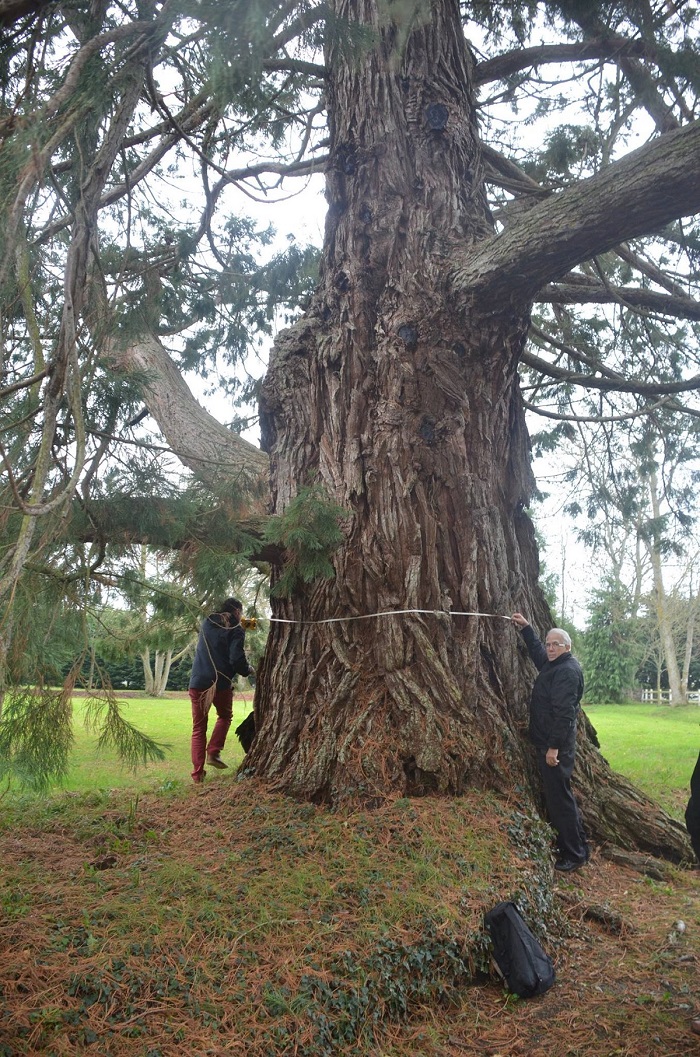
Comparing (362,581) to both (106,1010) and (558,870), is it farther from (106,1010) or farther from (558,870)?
(106,1010)

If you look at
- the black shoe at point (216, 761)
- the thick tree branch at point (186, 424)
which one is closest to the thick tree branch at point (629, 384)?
the thick tree branch at point (186, 424)

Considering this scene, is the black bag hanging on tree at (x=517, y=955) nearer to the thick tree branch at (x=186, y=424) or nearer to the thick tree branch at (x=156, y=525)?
the thick tree branch at (x=156, y=525)

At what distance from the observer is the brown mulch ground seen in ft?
9.20

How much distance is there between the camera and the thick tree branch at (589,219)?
3918mm

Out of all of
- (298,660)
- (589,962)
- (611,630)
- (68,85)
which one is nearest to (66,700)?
(298,660)

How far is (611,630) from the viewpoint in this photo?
1819cm

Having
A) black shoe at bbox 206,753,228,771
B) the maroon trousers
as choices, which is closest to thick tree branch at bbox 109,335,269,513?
the maroon trousers

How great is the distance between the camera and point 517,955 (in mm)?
3574

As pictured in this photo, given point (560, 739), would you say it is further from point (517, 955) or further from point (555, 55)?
point (555, 55)

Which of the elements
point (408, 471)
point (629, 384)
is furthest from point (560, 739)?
point (629, 384)

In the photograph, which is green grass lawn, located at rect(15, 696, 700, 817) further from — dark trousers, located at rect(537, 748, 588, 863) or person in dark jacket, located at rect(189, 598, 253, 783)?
dark trousers, located at rect(537, 748, 588, 863)

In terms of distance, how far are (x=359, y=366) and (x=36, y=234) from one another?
2362 mm

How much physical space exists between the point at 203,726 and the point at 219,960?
2.98 metres

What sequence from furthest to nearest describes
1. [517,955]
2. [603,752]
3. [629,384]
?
[603,752]
[629,384]
[517,955]
